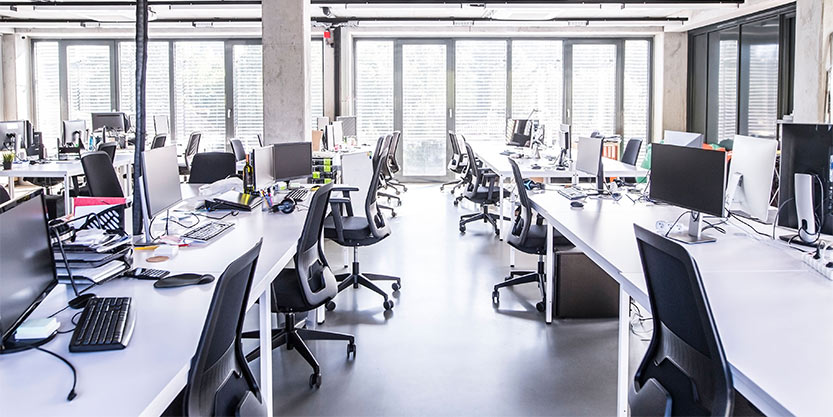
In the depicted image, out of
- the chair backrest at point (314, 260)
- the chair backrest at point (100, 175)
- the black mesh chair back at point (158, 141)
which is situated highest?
the black mesh chair back at point (158, 141)

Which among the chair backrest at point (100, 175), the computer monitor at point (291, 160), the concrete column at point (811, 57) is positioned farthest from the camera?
the concrete column at point (811, 57)

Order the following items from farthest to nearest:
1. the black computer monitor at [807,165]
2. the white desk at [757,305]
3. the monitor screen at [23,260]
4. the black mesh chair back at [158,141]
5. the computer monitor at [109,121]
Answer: the computer monitor at [109,121] → the black mesh chair back at [158,141] → the black computer monitor at [807,165] → the monitor screen at [23,260] → the white desk at [757,305]

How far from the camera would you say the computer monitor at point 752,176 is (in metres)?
3.24

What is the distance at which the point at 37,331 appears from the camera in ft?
6.33

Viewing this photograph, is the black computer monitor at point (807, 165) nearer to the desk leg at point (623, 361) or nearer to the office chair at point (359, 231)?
the desk leg at point (623, 361)

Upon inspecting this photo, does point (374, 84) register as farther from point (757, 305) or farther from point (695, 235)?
point (757, 305)

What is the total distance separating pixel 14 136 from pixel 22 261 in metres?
6.99

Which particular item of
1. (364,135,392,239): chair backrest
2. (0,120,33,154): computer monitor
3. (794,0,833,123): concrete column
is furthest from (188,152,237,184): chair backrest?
(794,0,833,123): concrete column

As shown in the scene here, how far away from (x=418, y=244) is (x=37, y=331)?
540 centimetres

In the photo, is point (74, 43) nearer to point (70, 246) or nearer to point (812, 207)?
point (70, 246)

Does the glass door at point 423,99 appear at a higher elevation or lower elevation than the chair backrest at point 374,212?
higher

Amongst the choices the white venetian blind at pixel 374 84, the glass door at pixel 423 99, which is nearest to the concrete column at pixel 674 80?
the glass door at pixel 423 99

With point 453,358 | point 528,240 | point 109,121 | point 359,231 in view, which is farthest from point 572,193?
point 109,121

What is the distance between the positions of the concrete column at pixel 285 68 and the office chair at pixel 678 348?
17.8 ft
